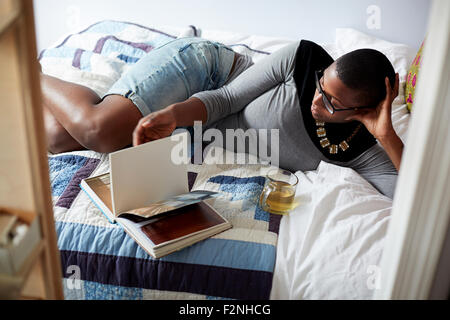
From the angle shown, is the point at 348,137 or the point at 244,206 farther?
the point at 348,137

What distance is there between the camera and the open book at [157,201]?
1.05m

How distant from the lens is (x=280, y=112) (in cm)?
141

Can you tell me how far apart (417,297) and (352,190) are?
18.2 inches

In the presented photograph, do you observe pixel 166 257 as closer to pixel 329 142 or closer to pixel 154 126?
pixel 154 126

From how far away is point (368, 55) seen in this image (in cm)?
124

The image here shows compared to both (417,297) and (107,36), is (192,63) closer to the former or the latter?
(107,36)

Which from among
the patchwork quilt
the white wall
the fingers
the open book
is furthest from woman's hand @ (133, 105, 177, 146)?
the white wall

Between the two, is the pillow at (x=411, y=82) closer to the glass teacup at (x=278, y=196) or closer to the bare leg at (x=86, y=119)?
the glass teacup at (x=278, y=196)

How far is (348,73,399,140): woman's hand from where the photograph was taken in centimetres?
126

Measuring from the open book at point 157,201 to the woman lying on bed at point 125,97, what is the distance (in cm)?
28

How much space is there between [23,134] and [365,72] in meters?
0.90

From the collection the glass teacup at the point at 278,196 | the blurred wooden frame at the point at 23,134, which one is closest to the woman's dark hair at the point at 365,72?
the glass teacup at the point at 278,196

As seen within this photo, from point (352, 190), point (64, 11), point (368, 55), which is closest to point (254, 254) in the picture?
point (352, 190)

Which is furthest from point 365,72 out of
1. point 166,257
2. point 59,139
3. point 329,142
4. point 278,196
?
point 59,139
